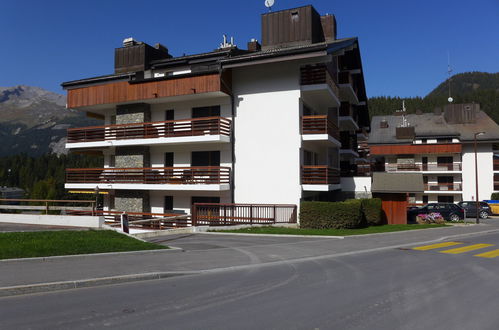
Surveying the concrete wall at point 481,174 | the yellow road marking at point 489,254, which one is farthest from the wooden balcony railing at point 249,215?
the concrete wall at point 481,174

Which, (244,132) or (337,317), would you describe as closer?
(337,317)

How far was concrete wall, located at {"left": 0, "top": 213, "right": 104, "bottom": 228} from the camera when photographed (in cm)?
1698

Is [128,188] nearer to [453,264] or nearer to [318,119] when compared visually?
[318,119]

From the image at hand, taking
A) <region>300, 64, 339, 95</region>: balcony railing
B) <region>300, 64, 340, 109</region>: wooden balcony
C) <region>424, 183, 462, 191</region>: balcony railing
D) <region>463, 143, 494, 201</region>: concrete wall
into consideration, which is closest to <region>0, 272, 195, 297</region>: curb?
<region>300, 64, 340, 109</region>: wooden balcony

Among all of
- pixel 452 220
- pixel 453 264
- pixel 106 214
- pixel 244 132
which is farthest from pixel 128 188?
pixel 452 220

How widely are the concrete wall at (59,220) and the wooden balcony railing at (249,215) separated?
529 centimetres

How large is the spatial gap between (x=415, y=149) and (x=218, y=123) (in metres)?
35.9

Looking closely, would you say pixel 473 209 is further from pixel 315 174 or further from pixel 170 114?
pixel 170 114

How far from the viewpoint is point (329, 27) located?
27938 millimetres

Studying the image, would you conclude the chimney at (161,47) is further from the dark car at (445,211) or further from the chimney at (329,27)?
the dark car at (445,211)

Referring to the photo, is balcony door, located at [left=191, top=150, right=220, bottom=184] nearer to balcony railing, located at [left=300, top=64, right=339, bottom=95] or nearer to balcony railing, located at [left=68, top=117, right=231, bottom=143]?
balcony railing, located at [left=68, top=117, right=231, bottom=143]

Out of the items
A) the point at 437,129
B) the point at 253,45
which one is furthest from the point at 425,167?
the point at 253,45

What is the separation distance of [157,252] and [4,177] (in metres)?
136

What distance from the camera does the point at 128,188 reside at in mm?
23172
